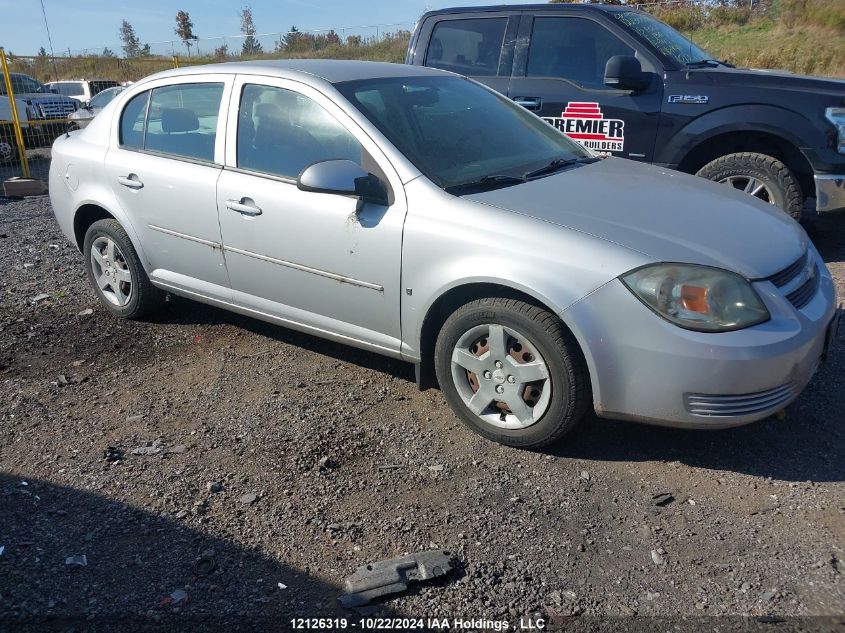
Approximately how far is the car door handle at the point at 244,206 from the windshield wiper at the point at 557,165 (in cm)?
147

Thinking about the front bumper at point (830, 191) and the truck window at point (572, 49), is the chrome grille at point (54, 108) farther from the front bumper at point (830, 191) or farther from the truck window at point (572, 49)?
the front bumper at point (830, 191)

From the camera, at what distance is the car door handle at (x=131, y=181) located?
15.0 ft

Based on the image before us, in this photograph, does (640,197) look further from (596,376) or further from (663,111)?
(663,111)

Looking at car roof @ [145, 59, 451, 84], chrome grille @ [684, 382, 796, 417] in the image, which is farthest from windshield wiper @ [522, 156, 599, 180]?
chrome grille @ [684, 382, 796, 417]

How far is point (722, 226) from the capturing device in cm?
334

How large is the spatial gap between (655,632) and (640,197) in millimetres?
2061

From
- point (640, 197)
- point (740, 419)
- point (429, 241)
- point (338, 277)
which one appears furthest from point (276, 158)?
point (740, 419)

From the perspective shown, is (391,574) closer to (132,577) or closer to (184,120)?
(132,577)

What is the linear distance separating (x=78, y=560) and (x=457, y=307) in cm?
193

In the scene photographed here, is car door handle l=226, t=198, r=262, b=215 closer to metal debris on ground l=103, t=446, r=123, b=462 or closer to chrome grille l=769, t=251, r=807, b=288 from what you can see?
metal debris on ground l=103, t=446, r=123, b=462

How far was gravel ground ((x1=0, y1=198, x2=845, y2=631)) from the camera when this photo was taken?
2.49 meters

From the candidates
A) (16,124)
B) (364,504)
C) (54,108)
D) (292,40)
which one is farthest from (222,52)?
(364,504)

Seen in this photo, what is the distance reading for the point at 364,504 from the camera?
9.97 ft

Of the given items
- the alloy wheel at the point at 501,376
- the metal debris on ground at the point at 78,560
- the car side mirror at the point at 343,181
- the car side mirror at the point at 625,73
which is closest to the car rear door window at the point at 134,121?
the car side mirror at the point at 343,181
